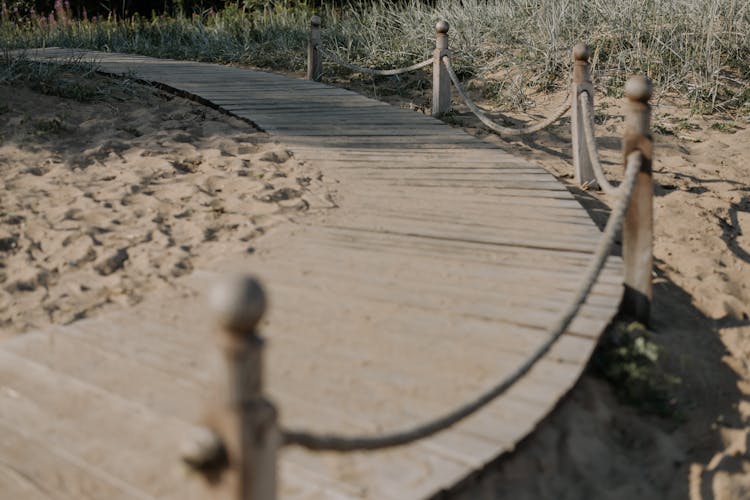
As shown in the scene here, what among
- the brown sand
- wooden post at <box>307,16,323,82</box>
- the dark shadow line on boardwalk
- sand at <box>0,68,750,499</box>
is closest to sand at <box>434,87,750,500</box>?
sand at <box>0,68,750,499</box>

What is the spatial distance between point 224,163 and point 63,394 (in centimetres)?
324

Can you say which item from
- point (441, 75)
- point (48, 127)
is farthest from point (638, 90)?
point (48, 127)

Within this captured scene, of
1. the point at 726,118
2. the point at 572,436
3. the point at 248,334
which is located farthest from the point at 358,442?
the point at 726,118

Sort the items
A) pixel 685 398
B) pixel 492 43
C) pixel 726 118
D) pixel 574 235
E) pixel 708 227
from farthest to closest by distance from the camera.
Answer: pixel 492 43, pixel 726 118, pixel 708 227, pixel 574 235, pixel 685 398

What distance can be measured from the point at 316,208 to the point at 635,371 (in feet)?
7.85

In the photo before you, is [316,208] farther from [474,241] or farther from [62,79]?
[62,79]

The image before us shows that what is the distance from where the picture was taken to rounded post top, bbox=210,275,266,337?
1.61 meters

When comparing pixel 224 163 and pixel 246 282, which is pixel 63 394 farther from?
pixel 224 163

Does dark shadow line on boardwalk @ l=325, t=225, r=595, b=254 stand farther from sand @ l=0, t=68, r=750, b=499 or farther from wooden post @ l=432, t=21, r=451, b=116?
wooden post @ l=432, t=21, r=451, b=116

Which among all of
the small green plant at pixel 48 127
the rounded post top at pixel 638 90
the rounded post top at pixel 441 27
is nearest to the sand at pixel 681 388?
the rounded post top at pixel 638 90

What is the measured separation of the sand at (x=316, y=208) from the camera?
10.8 ft

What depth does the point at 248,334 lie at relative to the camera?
1.65 meters

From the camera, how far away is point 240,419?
1684mm

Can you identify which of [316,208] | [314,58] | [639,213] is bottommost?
[316,208]
